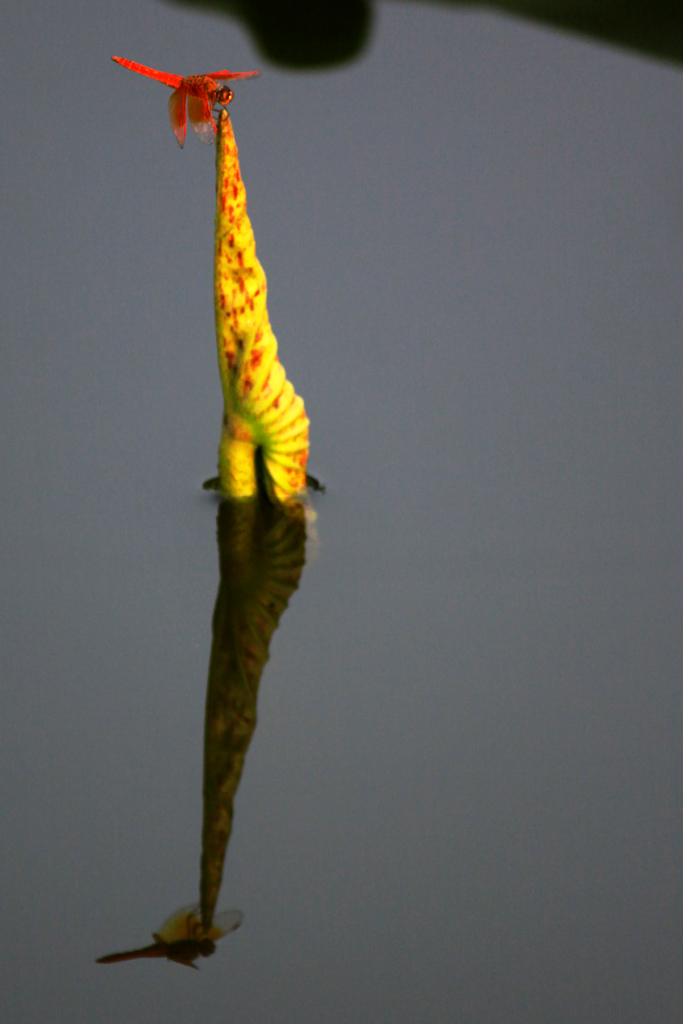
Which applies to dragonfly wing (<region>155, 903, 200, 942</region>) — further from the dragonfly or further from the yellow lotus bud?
the yellow lotus bud

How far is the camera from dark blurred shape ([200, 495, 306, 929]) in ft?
4.54

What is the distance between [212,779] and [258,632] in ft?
0.70

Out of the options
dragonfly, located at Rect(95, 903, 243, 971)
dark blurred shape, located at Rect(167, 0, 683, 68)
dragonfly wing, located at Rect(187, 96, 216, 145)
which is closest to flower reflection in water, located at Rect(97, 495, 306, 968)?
dragonfly, located at Rect(95, 903, 243, 971)

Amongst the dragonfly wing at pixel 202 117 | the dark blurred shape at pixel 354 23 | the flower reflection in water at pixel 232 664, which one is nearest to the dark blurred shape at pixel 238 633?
the flower reflection in water at pixel 232 664

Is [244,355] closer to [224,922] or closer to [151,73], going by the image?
[151,73]

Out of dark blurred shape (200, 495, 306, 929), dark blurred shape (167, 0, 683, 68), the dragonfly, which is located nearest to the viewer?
the dragonfly

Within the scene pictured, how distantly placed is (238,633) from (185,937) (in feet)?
1.27

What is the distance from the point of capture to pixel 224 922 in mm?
1293

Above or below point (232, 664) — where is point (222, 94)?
above

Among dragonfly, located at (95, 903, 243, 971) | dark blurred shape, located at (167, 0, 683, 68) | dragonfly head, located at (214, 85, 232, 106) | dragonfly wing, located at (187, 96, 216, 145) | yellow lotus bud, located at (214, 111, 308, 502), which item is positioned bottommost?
dragonfly, located at (95, 903, 243, 971)

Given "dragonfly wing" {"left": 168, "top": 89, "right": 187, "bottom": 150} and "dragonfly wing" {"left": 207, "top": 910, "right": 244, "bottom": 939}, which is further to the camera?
"dragonfly wing" {"left": 168, "top": 89, "right": 187, "bottom": 150}

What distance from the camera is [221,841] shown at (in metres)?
1.36

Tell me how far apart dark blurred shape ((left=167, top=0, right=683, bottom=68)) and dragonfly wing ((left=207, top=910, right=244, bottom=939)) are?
1.64 meters

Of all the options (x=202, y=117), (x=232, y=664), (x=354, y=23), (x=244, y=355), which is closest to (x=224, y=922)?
(x=232, y=664)
